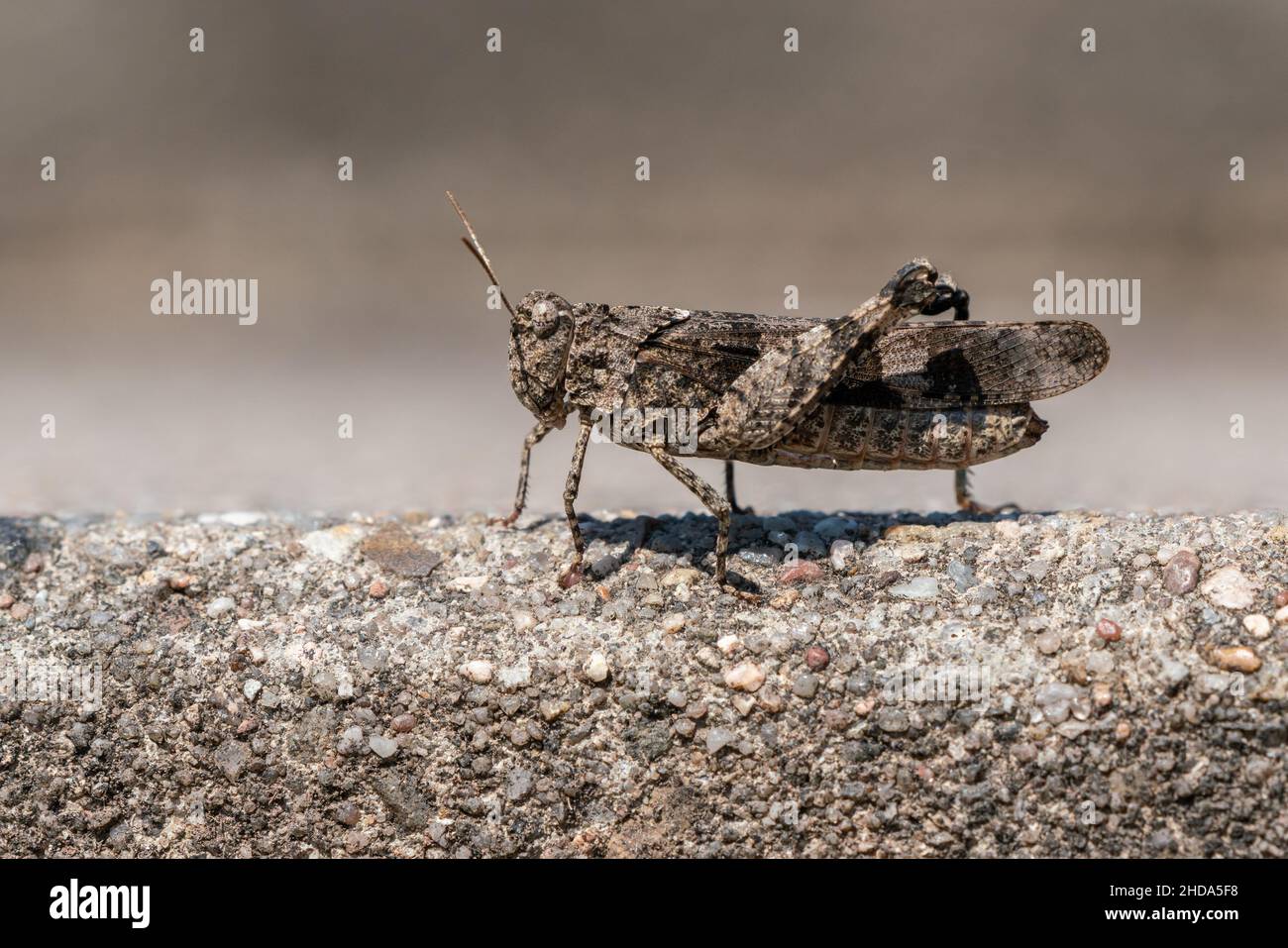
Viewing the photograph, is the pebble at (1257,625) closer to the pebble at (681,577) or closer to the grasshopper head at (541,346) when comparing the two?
the pebble at (681,577)

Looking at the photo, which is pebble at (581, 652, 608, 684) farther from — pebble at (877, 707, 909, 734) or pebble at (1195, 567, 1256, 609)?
pebble at (1195, 567, 1256, 609)

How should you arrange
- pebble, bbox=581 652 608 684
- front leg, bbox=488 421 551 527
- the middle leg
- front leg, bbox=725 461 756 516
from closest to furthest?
1. pebble, bbox=581 652 608 684
2. the middle leg
3. front leg, bbox=488 421 551 527
4. front leg, bbox=725 461 756 516

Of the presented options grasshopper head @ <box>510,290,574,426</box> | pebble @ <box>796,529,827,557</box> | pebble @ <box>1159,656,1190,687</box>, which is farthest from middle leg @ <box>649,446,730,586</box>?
pebble @ <box>1159,656,1190,687</box>

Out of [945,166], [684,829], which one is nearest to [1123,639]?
[684,829]

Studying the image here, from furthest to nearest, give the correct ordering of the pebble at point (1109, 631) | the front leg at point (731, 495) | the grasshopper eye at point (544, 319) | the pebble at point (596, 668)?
the front leg at point (731, 495) < the grasshopper eye at point (544, 319) < the pebble at point (596, 668) < the pebble at point (1109, 631)

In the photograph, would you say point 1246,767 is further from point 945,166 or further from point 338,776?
point 945,166

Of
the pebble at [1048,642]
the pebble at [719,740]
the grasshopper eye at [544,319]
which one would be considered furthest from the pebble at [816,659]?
the grasshopper eye at [544,319]

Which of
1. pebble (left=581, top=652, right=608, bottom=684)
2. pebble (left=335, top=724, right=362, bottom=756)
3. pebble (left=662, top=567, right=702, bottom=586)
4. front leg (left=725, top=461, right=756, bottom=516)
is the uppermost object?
front leg (left=725, top=461, right=756, bottom=516)
